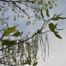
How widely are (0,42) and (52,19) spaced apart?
0.32m

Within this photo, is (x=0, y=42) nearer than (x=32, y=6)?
Yes

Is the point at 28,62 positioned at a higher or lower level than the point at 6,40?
lower

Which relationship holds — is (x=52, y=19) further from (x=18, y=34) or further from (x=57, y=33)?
(x=18, y=34)

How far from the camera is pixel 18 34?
1420mm

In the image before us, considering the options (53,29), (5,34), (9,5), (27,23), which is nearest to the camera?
(5,34)

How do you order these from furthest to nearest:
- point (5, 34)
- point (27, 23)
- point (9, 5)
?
point (27, 23) < point (9, 5) < point (5, 34)

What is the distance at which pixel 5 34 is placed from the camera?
1.35m

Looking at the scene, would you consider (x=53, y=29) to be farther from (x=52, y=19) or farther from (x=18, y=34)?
(x=18, y=34)

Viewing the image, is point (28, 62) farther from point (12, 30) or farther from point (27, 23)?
point (27, 23)

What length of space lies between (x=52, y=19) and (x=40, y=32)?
0.34ft

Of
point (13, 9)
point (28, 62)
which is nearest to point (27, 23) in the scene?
point (13, 9)

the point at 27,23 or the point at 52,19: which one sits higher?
the point at 52,19

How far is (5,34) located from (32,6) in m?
5.85

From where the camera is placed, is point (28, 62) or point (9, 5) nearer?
point (28, 62)
